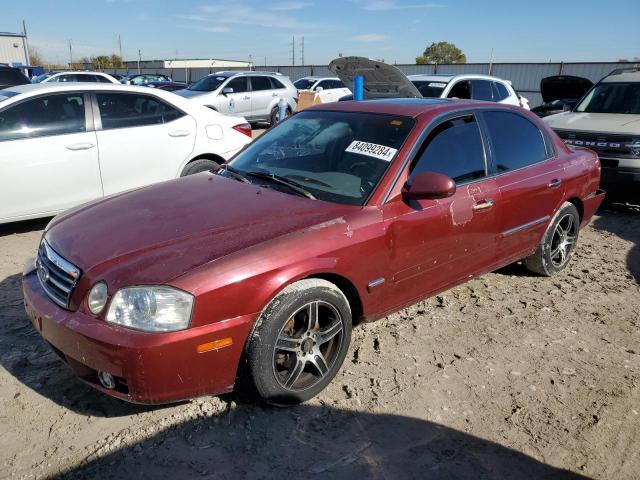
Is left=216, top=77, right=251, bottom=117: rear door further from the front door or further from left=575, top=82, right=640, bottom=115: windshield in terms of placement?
the front door

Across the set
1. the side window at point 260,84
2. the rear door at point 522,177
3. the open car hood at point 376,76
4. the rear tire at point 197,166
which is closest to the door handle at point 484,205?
the rear door at point 522,177

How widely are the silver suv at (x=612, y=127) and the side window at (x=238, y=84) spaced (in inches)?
388

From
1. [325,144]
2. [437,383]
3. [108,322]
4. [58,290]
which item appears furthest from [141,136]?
[437,383]

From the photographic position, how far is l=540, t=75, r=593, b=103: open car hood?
37.2 ft

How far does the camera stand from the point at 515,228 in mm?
4004

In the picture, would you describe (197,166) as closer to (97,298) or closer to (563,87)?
(97,298)

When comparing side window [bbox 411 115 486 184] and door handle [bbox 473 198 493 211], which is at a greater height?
side window [bbox 411 115 486 184]

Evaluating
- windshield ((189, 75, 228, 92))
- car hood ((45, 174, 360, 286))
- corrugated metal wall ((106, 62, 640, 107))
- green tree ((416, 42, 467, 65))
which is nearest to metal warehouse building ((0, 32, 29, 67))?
windshield ((189, 75, 228, 92))

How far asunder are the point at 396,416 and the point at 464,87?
8.54 m

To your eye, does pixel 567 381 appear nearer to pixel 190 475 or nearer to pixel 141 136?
pixel 190 475

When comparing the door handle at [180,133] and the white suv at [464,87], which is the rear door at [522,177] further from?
the white suv at [464,87]

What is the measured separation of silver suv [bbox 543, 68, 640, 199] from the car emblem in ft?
22.1

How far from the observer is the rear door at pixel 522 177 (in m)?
3.86

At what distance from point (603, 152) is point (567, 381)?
4.84 metres
